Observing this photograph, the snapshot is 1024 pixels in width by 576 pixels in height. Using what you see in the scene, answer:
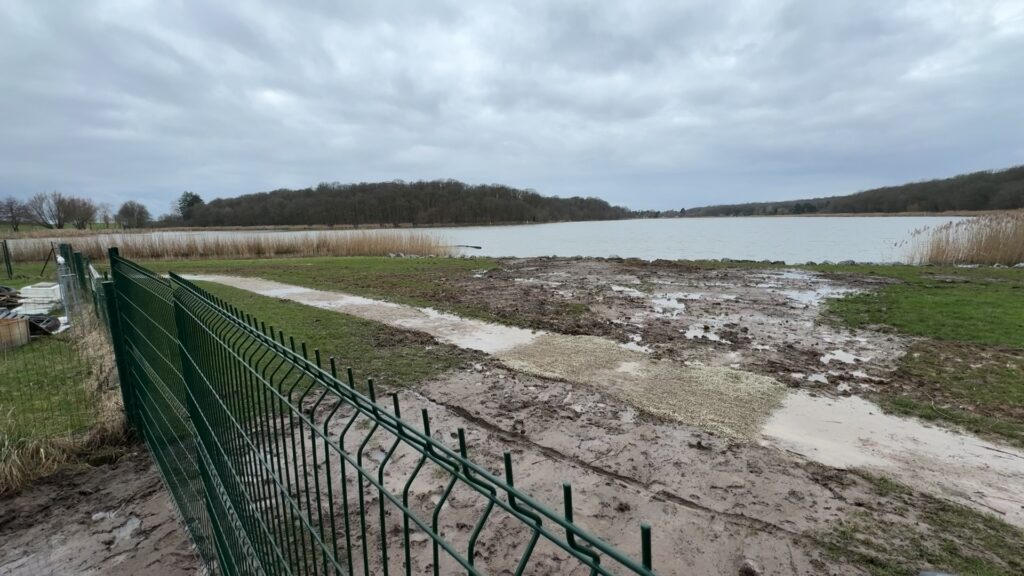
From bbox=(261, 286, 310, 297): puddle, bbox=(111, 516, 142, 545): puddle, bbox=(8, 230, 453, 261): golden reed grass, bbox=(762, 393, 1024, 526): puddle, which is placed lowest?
bbox=(111, 516, 142, 545): puddle

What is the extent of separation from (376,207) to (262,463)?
2606 inches

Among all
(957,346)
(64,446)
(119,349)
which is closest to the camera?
(64,446)

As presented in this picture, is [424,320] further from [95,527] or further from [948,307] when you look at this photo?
[948,307]

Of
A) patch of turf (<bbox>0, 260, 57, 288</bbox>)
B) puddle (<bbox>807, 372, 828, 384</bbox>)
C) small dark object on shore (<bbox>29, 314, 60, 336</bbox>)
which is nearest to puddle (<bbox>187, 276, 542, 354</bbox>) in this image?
puddle (<bbox>807, 372, 828, 384</bbox>)

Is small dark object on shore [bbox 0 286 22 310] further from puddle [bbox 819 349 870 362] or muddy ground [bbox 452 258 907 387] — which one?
puddle [bbox 819 349 870 362]

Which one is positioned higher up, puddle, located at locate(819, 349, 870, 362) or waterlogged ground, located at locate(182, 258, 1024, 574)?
waterlogged ground, located at locate(182, 258, 1024, 574)

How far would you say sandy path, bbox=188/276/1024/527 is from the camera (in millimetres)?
3336

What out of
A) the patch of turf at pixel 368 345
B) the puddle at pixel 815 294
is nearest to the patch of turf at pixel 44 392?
the patch of turf at pixel 368 345

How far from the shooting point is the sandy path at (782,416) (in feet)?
10.9

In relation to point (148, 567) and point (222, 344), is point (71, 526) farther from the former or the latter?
point (222, 344)

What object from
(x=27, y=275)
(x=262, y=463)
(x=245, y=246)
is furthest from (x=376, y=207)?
(x=262, y=463)

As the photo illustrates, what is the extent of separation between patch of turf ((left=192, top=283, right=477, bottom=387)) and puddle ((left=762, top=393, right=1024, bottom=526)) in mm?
3458

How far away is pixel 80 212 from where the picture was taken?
2106 inches

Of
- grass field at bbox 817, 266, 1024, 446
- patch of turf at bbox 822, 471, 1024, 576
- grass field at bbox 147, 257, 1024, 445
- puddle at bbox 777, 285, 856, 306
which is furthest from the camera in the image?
puddle at bbox 777, 285, 856, 306
